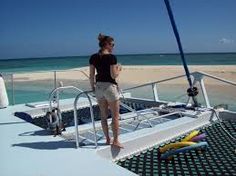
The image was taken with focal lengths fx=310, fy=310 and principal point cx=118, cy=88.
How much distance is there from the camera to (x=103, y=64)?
13.7 feet

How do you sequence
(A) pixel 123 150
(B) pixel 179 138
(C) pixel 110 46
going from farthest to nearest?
(B) pixel 179 138 → (A) pixel 123 150 → (C) pixel 110 46

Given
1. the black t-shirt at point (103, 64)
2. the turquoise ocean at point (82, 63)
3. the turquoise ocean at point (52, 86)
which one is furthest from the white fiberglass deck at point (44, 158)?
the turquoise ocean at point (82, 63)

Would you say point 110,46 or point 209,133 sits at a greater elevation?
point 110,46

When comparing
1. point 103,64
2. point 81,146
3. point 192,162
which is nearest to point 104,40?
point 103,64

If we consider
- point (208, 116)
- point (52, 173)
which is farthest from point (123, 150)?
point (208, 116)

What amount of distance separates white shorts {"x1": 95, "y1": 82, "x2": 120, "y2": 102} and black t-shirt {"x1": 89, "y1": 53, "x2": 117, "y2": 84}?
2.3 inches

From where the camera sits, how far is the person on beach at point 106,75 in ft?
13.6

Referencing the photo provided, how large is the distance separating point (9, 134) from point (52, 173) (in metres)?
2.05

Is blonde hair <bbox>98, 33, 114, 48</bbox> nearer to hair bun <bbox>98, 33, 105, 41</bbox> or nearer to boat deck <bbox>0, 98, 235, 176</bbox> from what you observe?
hair bun <bbox>98, 33, 105, 41</bbox>

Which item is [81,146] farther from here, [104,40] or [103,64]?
[104,40]

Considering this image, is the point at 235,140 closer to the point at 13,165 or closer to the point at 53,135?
the point at 53,135

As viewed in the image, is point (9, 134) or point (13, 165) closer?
point (13, 165)

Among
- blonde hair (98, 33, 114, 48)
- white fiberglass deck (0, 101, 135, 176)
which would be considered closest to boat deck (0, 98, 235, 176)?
white fiberglass deck (0, 101, 135, 176)

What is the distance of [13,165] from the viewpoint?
3.89m
